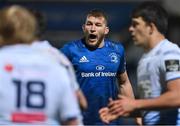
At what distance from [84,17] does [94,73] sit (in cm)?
709

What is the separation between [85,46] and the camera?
26.9 feet

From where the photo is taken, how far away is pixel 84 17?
15031 millimetres

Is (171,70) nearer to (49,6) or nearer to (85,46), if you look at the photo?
(85,46)

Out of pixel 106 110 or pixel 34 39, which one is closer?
pixel 34 39

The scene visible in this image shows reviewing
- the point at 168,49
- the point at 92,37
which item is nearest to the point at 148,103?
the point at 168,49

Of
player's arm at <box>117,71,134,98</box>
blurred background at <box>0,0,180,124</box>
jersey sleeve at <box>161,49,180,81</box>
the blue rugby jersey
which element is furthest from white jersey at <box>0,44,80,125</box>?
blurred background at <box>0,0,180,124</box>

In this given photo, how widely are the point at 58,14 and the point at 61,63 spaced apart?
1066 centimetres

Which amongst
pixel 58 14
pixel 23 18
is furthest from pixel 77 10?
pixel 23 18

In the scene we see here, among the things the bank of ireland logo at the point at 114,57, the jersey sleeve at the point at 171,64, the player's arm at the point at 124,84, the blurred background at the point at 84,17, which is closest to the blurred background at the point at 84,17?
the blurred background at the point at 84,17

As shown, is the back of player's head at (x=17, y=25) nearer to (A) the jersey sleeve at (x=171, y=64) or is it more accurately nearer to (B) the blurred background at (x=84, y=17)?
(A) the jersey sleeve at (x=171, y=64)

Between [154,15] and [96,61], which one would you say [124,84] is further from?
[154,15]

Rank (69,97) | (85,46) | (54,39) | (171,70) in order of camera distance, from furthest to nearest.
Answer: (54,39) < (85,46) < (171,70) < (69,97)

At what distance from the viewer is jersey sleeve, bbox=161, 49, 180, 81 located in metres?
5.76

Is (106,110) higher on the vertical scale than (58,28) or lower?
lower
